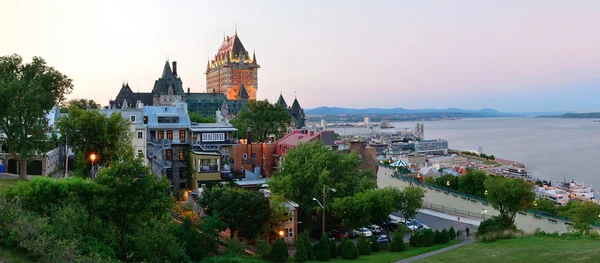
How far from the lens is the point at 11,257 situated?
1969cm

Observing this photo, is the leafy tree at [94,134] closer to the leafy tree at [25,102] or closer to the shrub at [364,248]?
the leafy tree at [25,102]

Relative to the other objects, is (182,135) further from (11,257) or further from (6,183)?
(11,257)

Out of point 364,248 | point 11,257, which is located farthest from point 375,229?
point 11,257

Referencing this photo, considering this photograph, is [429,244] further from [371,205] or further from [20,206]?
[20,206]

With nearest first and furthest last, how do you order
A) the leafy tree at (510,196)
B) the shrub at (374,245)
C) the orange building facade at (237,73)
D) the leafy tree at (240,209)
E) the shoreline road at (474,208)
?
the leafy tree at (240,209) → the shrub at (374,245) → the leafy tree at (510,196) → the shoreline road at (474,208) → the orange building facade at (237,73)

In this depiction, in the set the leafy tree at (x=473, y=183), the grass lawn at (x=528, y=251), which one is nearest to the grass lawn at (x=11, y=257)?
the grass lawn at (x=528, y=251)

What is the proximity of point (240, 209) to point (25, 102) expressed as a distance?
16.3 metres

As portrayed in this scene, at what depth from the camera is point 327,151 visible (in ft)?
137

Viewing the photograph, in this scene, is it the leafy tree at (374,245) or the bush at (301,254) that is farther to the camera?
the leafy tree at (374,245)

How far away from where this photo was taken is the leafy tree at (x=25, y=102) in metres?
33.6

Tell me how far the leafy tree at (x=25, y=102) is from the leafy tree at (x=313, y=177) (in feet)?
55.4

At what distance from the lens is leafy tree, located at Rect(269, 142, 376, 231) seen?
38562 millimetres

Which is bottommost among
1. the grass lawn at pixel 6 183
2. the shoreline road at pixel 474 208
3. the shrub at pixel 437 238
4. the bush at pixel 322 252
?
the shoreline road at pixel 474 208

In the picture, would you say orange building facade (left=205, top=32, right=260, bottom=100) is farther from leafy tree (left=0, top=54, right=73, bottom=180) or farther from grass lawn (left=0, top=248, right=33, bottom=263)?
grass lawn (left=0, top=248, right=33, bottom=263)
